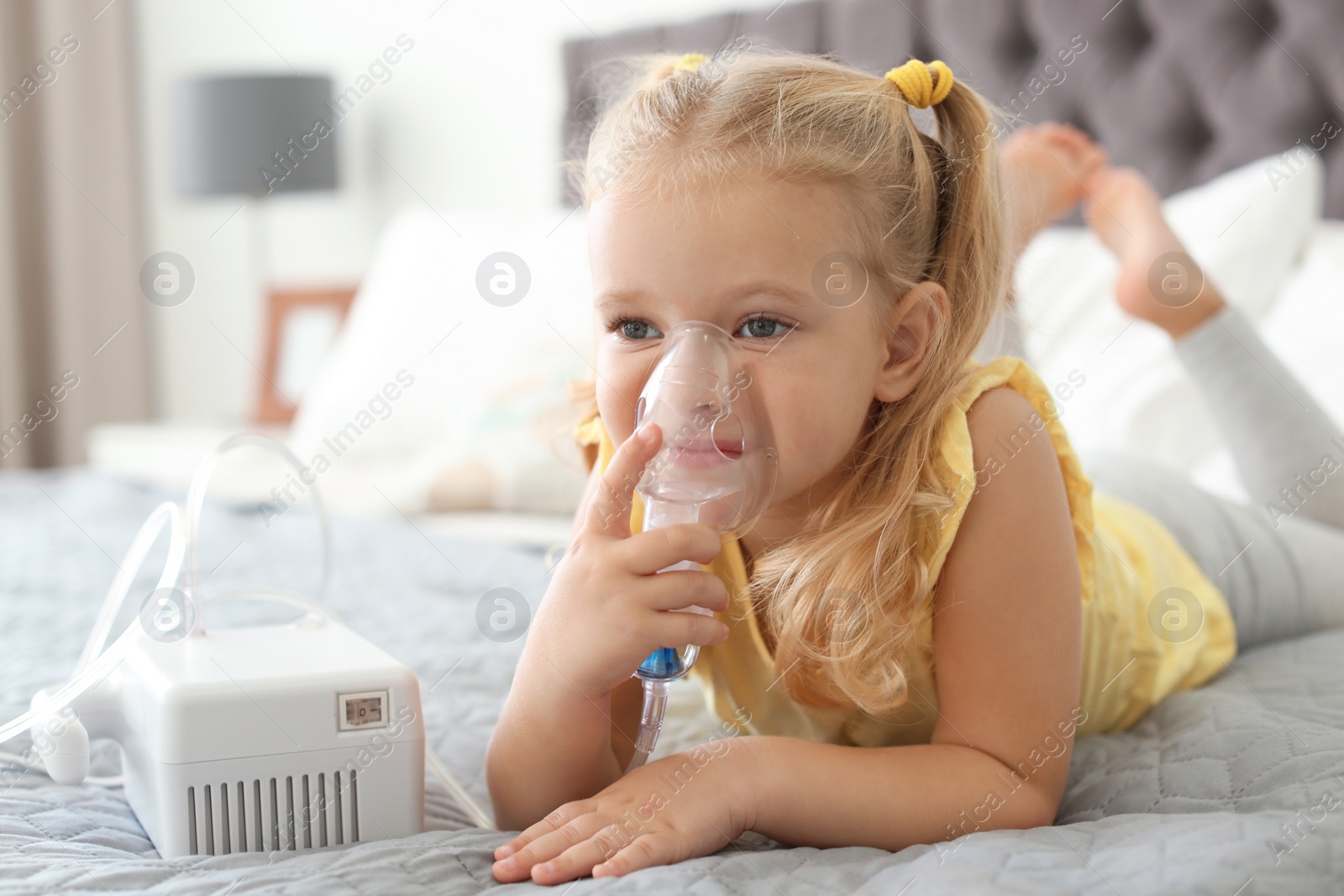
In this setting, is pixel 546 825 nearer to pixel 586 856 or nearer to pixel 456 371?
pixel 586 856

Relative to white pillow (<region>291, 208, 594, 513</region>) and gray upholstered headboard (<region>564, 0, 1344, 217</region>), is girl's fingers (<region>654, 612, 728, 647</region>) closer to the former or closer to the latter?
white pillow (<region>291, 208, 594, 513</region>)

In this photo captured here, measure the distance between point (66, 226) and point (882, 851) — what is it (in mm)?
3562

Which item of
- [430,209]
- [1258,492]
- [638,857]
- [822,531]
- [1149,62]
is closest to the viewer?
[638,857]

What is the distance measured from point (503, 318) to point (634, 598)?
1621 millimetres

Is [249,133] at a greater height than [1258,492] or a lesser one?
greater

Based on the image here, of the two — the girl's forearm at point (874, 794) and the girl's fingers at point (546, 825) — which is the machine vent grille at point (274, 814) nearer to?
the girl's fingers at point (546, 825)

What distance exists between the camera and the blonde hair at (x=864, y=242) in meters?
0.82

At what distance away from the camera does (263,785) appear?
71cm

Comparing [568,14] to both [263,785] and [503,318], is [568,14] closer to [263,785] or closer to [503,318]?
[503,318]

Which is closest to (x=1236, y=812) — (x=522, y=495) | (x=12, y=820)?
(x=12, y=820)

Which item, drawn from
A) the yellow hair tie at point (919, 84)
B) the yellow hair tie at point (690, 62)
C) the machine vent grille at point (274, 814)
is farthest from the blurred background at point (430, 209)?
the machine vent grille at point (274, 814)

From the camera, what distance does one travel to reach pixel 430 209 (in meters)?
3.18

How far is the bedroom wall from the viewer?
3.01 m

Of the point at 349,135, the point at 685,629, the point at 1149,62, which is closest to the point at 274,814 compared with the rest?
the point at 685,629
